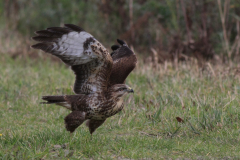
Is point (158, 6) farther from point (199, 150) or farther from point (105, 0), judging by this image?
point (199, 150)

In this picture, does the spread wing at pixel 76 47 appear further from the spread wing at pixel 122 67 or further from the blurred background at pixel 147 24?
the blurred background at pixel 147 24

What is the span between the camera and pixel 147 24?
11.9m

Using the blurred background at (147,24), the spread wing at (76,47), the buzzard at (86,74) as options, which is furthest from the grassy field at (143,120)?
the blurred background at (147,24)

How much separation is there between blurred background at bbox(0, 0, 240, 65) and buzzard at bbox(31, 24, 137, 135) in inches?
162

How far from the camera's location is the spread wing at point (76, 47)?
14.6ft

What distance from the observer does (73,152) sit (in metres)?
4.06

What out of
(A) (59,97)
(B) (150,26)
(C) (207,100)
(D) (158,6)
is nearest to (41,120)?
(A) (59,97)

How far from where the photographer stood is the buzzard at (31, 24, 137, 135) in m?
4.46

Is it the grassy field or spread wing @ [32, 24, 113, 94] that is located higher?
spread wing @ [32, 24, 113, 94]

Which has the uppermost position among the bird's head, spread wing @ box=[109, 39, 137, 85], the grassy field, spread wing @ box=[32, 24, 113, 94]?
spread wing @ box=[32, 24, 113, 94]

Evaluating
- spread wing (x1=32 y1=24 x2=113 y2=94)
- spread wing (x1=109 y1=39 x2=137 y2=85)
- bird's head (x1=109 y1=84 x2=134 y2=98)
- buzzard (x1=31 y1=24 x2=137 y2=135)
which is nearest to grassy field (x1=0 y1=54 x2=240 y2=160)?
buzzard (x1=31 y1=24 x2=137 y2=135)

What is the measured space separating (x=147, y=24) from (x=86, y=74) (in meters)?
7.29

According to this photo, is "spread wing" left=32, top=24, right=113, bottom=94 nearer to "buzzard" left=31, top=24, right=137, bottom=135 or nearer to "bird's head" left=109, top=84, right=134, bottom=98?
"buzzard" left=31, top=24, right=137, bottom=135

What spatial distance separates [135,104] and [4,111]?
2.27m
